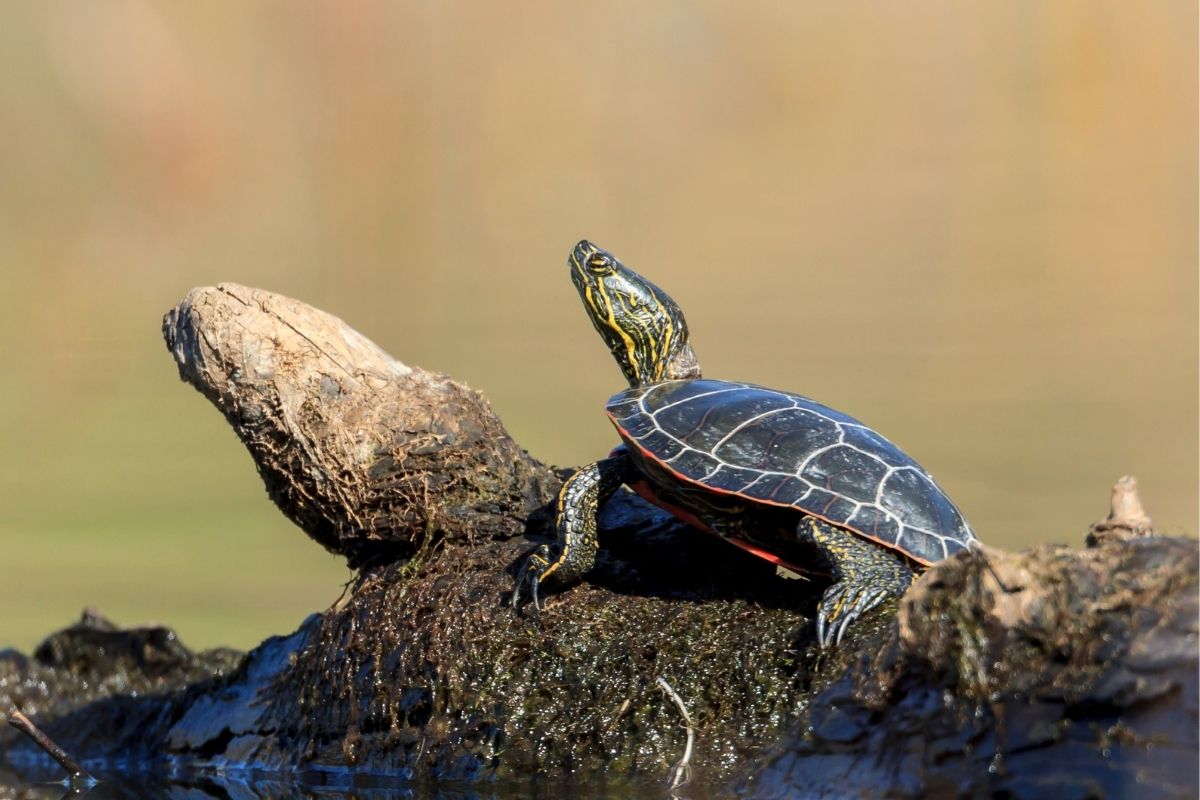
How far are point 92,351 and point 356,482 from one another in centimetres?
1071

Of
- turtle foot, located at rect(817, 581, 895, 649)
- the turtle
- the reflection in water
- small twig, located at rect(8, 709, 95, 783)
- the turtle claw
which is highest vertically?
the turtle

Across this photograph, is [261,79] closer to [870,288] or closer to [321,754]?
[870,288]

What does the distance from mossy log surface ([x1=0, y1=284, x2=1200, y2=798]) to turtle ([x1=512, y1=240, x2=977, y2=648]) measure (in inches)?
4.6

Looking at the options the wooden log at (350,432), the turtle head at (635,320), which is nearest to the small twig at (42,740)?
the wooden log at (350,432)

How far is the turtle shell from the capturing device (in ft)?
12.2

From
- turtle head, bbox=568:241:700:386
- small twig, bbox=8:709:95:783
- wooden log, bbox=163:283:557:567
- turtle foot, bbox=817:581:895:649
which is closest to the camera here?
turtle foot, bbox=817:581:895:649

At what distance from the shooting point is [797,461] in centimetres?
388

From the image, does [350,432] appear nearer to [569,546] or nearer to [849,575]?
[569,546]

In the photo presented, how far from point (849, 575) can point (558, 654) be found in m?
0.85

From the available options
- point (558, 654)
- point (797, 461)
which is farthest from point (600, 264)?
point (558, 654)

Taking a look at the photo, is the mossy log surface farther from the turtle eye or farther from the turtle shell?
the turtle eye

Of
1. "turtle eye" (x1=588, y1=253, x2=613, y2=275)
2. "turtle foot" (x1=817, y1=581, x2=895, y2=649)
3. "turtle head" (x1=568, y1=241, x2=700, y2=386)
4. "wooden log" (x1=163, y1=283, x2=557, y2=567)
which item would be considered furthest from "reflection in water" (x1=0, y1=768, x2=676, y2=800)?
"turtle eye" (x1=588, y1=253, x2=613, y2=275)

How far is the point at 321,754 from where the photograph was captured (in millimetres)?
4453

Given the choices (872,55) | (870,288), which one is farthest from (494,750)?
(872,55)
